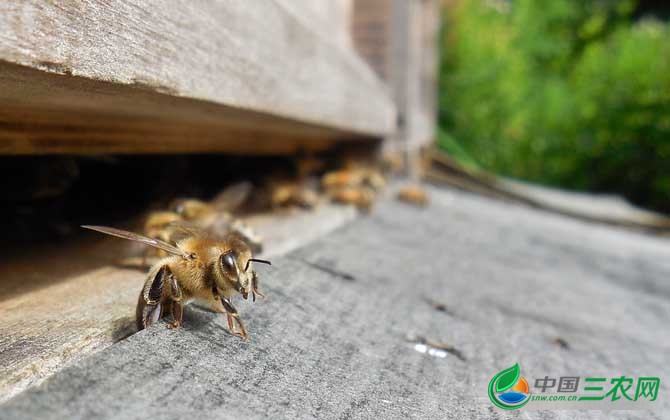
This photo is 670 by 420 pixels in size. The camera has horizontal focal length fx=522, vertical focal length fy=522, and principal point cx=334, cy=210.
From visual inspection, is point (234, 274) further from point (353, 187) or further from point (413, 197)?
point (413, 197)

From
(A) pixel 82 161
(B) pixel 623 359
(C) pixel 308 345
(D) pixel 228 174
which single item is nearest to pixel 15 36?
(C) pixel 308 345

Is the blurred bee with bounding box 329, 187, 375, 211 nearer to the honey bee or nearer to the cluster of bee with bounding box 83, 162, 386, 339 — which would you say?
the cluster of bee with bounding box 83, 162, 386, 339

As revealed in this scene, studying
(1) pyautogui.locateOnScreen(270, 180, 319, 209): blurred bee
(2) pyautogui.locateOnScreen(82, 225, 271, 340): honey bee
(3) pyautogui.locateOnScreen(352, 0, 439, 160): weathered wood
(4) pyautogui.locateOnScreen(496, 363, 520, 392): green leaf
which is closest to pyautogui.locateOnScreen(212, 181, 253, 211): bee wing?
(1) pyautogui.locateOnScreen(270, 180, 319, 209): blurred bee

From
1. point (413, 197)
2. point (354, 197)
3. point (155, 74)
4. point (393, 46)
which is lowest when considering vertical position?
point (413, 197)

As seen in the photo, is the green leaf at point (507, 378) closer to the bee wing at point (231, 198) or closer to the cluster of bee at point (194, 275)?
the cluster of bee at point (194, 275)

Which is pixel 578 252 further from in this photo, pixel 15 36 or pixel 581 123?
pixel 581 123

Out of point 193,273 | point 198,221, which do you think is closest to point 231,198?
point 198,221

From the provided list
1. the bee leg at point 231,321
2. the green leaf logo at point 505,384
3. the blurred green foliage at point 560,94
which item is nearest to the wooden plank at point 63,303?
the bee leg at point 231,321
